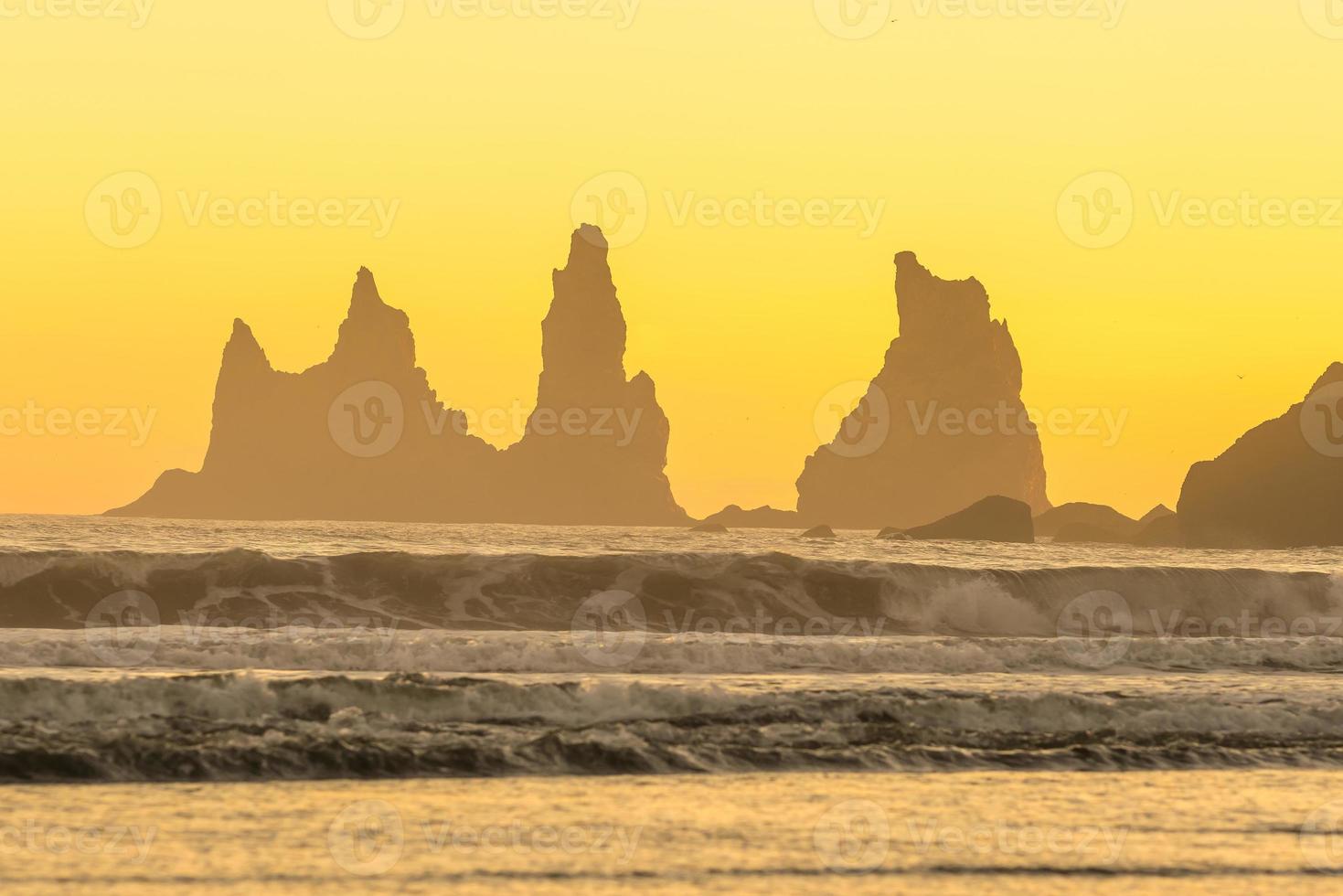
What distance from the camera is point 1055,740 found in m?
16.3

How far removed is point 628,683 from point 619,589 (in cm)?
1940

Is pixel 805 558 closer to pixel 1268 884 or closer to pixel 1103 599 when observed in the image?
pixel 1103 599

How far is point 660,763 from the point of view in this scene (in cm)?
1470

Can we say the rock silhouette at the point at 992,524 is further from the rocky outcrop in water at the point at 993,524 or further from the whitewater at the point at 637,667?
the whitewater at the point at 637,667

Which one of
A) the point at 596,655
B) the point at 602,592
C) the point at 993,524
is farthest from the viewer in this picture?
the point at 993,524

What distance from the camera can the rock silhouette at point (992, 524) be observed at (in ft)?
365

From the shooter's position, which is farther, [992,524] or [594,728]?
[992,524]

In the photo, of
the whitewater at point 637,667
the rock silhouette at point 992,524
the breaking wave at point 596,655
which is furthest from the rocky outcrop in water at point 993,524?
the breaking wave at point 596,655

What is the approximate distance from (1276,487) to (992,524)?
25677mm

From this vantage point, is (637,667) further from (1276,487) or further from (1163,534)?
(1163,534)

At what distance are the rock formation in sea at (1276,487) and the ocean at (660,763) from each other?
94.3 metres

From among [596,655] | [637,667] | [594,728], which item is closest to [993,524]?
[596,655]

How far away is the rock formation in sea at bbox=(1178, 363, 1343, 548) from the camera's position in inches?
4560

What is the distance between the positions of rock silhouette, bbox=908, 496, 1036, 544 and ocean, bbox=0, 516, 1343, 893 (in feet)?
273
